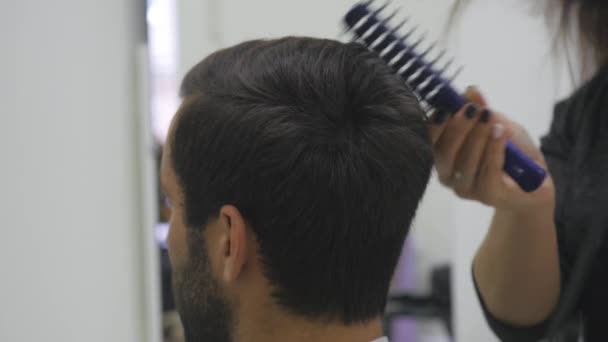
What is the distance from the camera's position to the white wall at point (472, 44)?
1423 millimetres

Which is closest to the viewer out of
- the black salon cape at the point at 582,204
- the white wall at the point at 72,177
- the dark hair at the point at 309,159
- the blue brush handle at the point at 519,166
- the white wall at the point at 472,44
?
the dark hair at the point at 309,159

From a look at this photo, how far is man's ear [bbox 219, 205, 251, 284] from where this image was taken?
60 centimetres

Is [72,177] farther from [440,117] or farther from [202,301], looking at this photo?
[440,117]

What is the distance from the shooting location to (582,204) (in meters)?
0.89

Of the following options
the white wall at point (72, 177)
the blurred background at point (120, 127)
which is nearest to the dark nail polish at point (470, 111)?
the blurred background at point (120, 127)

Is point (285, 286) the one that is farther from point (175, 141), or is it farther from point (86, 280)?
point (86, 280)

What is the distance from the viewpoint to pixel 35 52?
106cm

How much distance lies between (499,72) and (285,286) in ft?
3.28

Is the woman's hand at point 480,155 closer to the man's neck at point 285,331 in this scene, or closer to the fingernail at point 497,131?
the fingernail at point 497,131

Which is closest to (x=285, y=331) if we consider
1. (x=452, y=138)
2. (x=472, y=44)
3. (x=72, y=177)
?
(x=452, y=138)

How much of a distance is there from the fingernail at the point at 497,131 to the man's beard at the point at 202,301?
340mm

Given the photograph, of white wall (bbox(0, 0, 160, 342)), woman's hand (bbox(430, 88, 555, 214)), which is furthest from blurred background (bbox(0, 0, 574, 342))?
woman's hand (bbox(430, 88, 555, 214))

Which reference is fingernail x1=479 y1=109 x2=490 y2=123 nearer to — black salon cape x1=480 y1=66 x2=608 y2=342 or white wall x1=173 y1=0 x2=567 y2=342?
black salon cape x1=480 y1=66 x2=608 y2=342

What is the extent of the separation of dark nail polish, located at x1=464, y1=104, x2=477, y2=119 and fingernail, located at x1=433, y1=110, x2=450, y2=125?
0.07 feet
